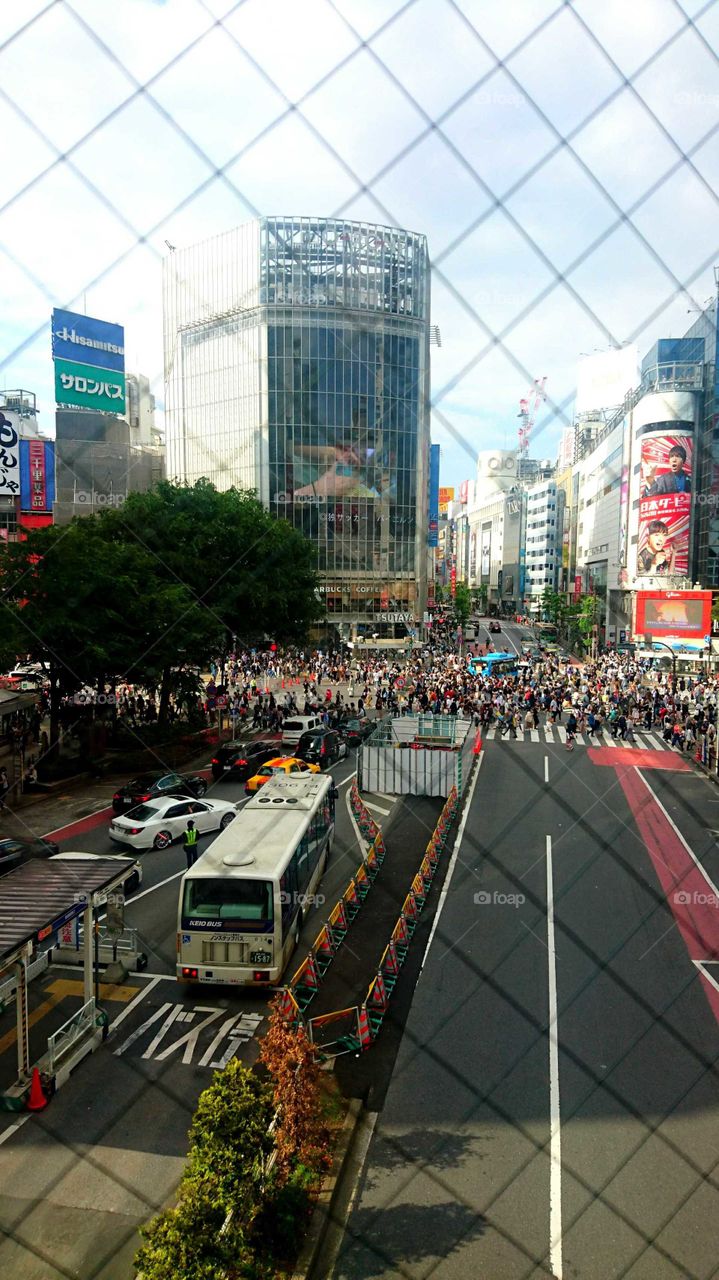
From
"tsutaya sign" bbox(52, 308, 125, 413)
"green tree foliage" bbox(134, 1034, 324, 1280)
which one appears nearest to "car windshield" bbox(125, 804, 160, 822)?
"green tree foliage" bbox(134, 1034, 324, 1280)

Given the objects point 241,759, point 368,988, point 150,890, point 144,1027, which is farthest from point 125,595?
point 368,988

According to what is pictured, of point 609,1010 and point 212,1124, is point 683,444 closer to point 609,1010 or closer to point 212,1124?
point 609,1010

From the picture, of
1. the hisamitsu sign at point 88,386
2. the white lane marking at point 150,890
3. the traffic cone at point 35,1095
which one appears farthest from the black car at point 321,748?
the hisamitsu sign at point 88,386

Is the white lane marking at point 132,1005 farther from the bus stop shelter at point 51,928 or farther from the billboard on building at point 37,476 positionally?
the billboard on building at point 37,476

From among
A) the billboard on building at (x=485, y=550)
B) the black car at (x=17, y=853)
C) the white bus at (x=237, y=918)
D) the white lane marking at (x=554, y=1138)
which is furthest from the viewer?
the billboard on building at (x=485, y=550)

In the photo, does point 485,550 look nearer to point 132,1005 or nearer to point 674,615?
point 674,615

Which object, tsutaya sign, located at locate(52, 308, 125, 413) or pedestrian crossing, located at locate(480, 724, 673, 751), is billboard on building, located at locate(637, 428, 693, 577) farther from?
tsutaya sign, located at locate(52, 308, 125, 413)

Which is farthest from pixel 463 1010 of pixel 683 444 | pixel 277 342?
pixel 683 444
